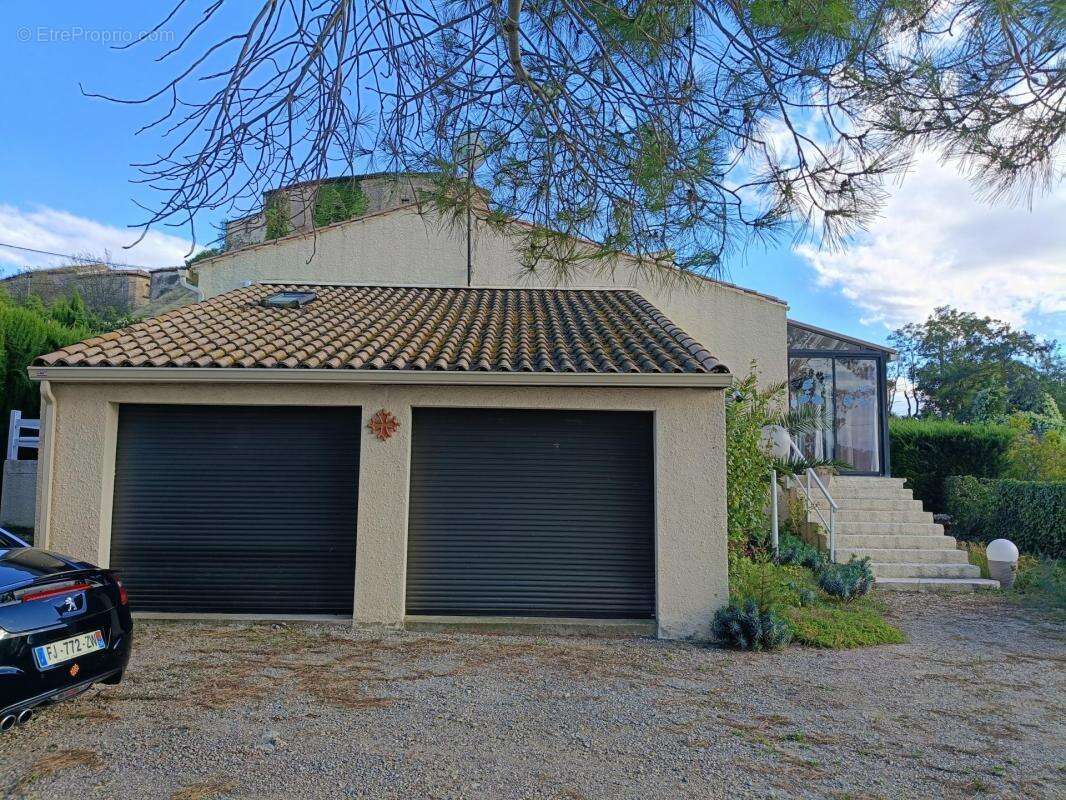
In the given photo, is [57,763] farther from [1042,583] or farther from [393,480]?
[1042,583]

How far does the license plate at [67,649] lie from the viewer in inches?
173

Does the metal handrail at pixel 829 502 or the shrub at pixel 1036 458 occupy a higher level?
the shrub at pixel 1036 458

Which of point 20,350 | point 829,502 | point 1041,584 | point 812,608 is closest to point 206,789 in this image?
point 812,608

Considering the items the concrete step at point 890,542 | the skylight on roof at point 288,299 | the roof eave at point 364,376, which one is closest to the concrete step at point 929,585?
the concrete step at point 890,542

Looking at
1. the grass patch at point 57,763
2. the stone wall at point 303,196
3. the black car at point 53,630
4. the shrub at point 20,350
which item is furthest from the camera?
the shrub at point 20,350

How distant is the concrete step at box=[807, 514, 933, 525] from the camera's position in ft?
42.2

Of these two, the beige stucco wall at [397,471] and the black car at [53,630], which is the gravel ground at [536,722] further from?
the beige stucco wall at [397,471]

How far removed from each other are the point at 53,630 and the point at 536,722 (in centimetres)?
330

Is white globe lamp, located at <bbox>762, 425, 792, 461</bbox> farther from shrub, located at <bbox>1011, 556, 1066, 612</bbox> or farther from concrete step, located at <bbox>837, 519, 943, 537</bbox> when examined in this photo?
shrub, located at <bbox>1011, 556, 1066, 612</bbox>

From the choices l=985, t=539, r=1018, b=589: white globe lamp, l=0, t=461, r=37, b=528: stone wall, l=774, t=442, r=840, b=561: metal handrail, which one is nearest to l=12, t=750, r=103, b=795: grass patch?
l=0, t=461, r=37, b=528: stone wall

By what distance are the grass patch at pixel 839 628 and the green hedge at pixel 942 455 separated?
9.19 m

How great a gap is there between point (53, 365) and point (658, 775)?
7.54 meters

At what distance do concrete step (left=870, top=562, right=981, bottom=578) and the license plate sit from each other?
35.3 ft

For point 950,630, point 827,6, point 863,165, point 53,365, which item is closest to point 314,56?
point 827,6
